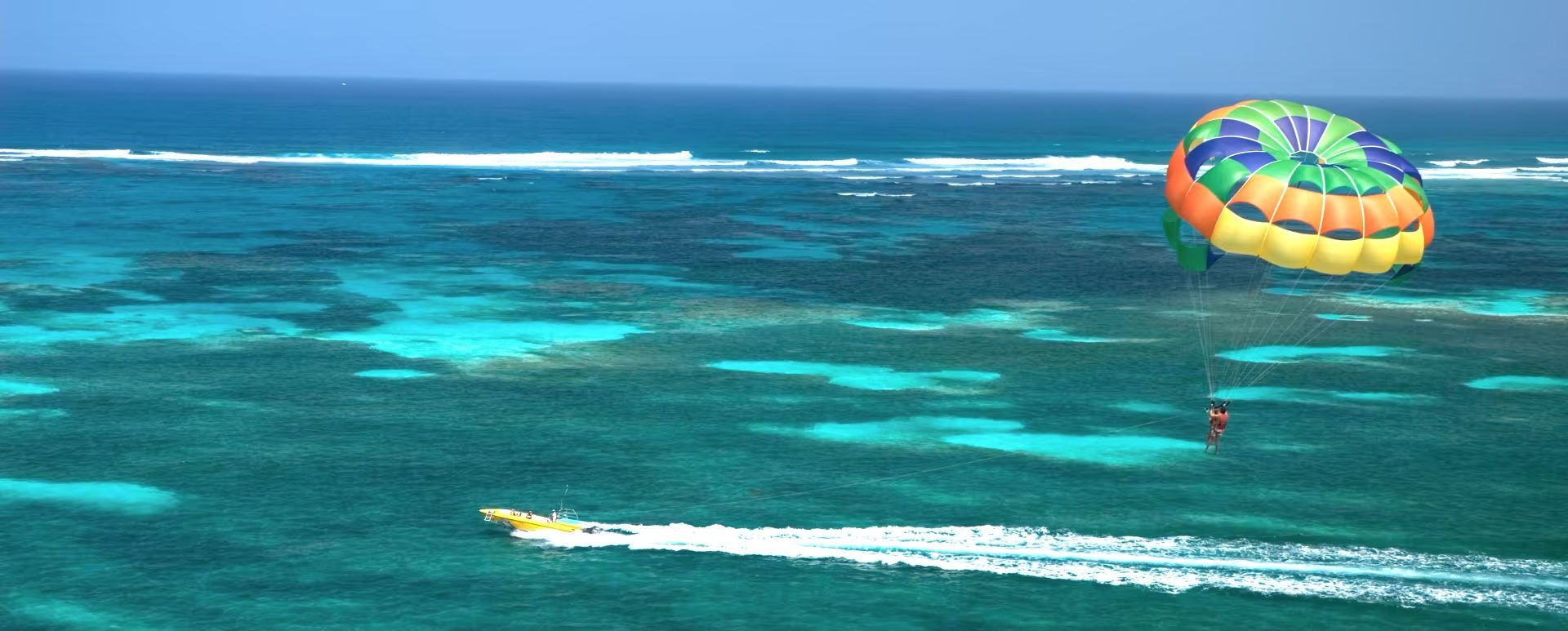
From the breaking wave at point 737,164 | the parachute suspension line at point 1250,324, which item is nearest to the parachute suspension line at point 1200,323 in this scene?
the parachute suspension line at point 1250,324

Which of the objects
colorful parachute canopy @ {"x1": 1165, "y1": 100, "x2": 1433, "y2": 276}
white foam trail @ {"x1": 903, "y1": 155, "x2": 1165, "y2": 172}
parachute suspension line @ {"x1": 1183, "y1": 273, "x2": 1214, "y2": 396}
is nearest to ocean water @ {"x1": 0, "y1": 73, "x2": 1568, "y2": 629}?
parachute suspension line @ {"x1": 1183, "y1": 273, "x2": 1214, "y2": 396}

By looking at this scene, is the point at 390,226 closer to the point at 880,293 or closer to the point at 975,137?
the point at 880,293

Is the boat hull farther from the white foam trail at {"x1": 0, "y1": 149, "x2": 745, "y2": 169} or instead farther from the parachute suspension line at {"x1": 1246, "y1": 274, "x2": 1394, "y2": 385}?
the white foam trail at {"x1": 0, "y1": 149, "x2": 745, "y2": 169}

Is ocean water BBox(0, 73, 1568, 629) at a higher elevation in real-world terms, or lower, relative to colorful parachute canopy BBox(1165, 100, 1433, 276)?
lower

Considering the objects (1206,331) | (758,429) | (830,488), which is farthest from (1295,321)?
(830,488)

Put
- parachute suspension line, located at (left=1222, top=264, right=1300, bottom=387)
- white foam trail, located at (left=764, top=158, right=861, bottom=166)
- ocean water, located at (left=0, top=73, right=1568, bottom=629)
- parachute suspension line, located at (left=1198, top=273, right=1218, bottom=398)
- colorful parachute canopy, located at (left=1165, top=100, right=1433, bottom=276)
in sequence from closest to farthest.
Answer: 1. ocean water, located at (left=0, top=73, right=1568, bottom=629)
2. colorful parachute canopy, located at (left=1165, top=100, right=1433, bottom=276)
3. parachute suspension line, located at (left=1198, top=273, right=1218, bottom=398)
4. parachute suspension line, located at (left=1222, top=264, right=1300, bottom=387)
5. white foam trail, located at (left=764, top=158, right=861, bottom=166)

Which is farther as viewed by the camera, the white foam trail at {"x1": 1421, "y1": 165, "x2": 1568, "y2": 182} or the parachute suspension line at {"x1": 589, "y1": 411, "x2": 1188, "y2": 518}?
the white foam trail at {"x1": 1421, "y1": 165, "x2": 1568, "y2": 182}
